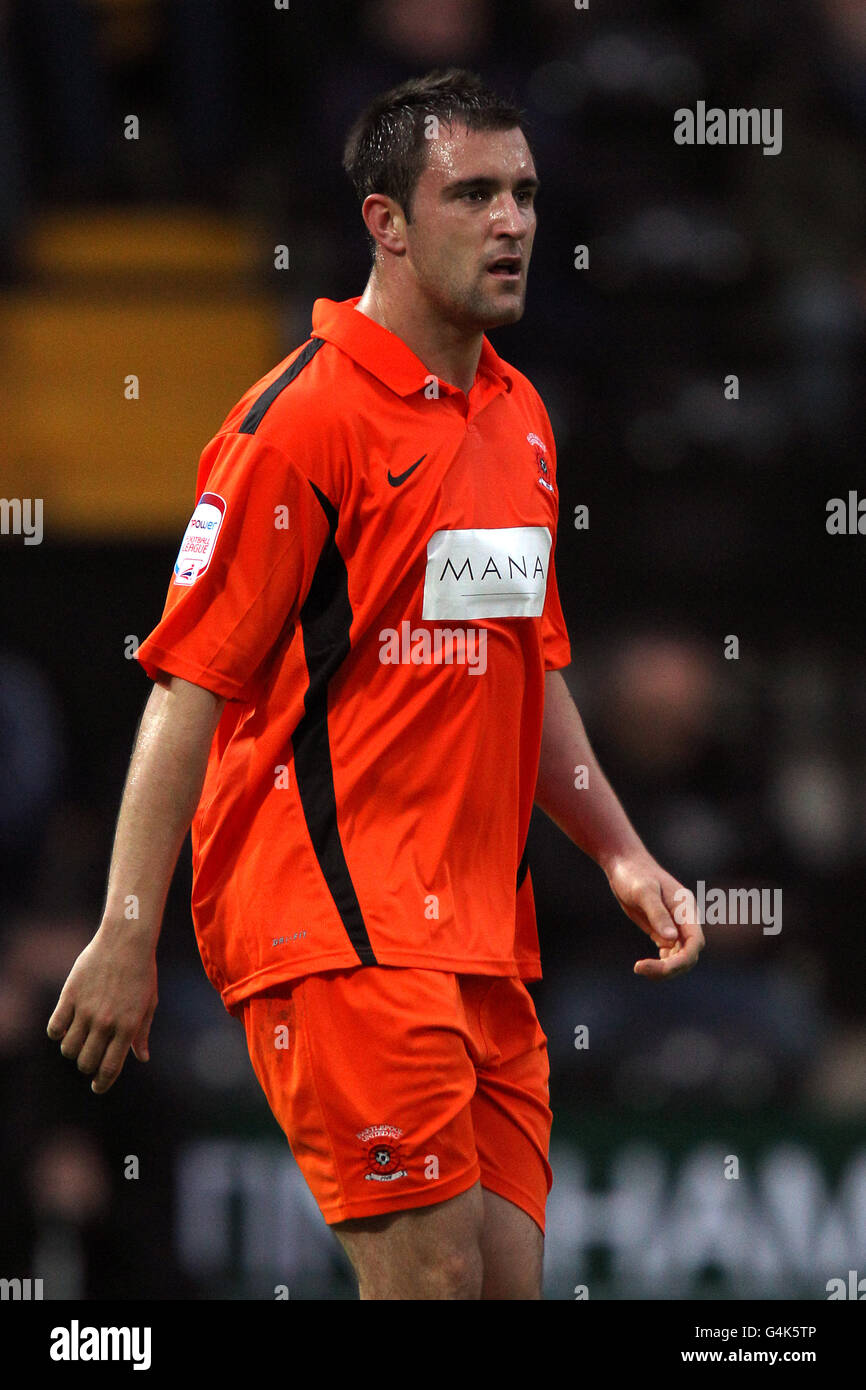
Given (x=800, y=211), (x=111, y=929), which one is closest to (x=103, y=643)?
(x=800, y=211)

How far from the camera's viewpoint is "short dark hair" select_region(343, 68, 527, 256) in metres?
2.56

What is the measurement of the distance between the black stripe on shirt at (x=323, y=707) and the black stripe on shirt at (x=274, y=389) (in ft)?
0.54

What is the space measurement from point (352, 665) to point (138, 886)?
1.28 feet

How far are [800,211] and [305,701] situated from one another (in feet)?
12.3

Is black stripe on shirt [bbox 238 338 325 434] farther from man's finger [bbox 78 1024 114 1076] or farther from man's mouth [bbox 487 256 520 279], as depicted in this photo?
man's finger [bbox 78 1024 114 1076]

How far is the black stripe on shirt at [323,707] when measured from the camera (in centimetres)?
246

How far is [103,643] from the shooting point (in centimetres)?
507

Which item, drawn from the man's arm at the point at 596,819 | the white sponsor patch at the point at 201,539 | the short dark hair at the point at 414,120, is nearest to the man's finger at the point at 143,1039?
the white sponsor patch at the point at 201,539

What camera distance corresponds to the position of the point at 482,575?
2516mm

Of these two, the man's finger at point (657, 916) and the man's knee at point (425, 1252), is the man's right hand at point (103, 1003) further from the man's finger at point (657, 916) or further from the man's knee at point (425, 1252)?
the man's finger at point (657, 916)

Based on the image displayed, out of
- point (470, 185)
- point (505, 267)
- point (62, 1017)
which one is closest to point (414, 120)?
point (470, 185)

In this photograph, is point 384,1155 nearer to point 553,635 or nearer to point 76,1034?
point 76,1034
